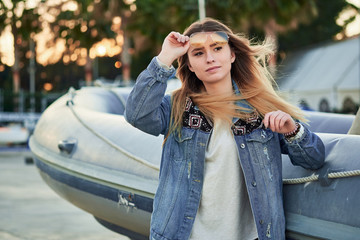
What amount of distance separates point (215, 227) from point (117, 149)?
4.06ft

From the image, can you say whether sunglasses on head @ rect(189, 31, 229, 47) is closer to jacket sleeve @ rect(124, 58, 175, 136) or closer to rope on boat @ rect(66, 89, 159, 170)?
jacket sleeve @ rect(124, 58, 175, 136)

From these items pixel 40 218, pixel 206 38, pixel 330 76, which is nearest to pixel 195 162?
pixel 206 38

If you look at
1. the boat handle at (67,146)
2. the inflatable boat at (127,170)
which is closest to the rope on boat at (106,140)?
the inflatable boat at (127,170)

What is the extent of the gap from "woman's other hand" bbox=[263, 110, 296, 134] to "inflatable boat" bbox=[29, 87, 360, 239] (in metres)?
0.22

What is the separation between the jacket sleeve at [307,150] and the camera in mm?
1956

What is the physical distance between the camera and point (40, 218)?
4688 millimetres

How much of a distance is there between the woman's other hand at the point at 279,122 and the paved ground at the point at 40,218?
244cm

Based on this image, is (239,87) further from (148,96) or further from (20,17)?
(20,17)

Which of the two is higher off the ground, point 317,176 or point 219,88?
point 219,88

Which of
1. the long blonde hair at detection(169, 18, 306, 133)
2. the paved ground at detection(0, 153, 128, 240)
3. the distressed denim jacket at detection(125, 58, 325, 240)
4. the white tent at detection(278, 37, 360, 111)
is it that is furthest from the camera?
the white tent at detection(278, 37, 360, 111)

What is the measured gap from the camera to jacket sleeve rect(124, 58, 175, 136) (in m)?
1.99

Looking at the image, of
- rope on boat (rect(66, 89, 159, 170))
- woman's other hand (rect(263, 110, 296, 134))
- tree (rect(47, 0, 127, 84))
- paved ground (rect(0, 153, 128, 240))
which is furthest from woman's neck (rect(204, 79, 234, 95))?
tree (rect(47, 0, 127, 84))

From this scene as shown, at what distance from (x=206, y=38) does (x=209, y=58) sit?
0.27ft

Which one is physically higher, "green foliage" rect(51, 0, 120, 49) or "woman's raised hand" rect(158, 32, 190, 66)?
"woman's raised hand" rect(158, 32, 190, 66)
